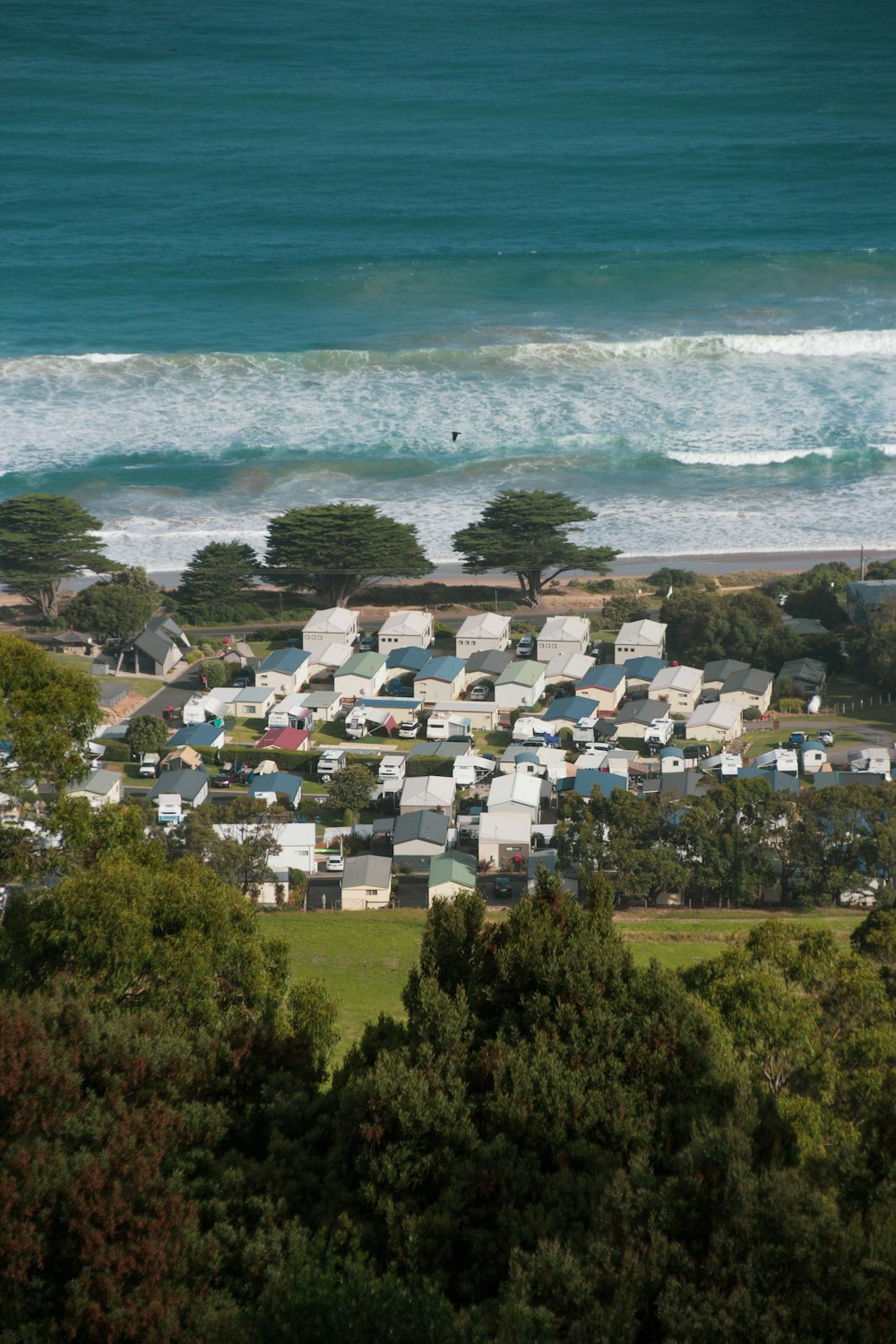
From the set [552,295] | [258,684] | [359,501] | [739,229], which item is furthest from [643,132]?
[258,684]

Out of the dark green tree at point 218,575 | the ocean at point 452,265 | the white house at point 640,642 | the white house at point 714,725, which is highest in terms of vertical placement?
the ocean at point 452,265

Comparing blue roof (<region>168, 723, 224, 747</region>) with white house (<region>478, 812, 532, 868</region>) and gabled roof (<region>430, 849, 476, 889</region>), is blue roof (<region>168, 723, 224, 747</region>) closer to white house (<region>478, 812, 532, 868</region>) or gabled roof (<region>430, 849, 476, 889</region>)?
white house (<region>478, 812, 532, 868</region>)

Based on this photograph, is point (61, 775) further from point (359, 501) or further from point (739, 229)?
point (739, 229)

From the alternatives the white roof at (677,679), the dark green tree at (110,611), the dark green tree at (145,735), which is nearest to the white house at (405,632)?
the dark green tree at (110,611)

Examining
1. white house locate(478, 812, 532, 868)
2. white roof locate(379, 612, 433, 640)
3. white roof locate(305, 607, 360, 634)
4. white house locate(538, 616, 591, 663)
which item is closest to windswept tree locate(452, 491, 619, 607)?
white roof locate(379, 612, 433, 640)

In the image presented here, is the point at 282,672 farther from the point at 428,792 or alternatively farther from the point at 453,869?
the point at 453,869

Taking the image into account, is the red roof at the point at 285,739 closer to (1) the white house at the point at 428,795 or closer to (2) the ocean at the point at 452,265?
(1) the white house at the point at 428,795
